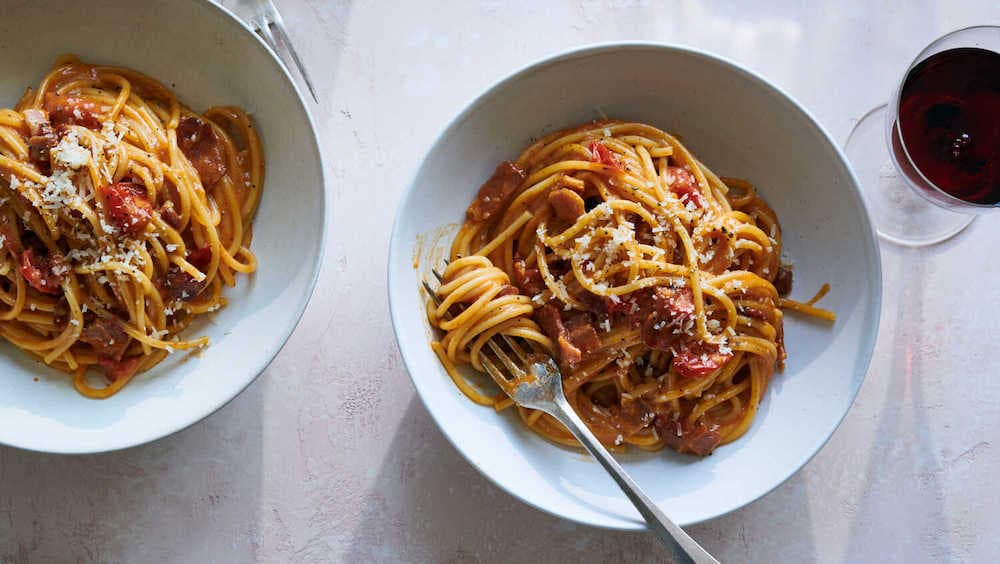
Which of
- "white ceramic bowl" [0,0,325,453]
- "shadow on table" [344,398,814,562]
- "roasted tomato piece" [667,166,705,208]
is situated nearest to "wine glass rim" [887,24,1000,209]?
"roasted tomato piece" [667,166,705,208]

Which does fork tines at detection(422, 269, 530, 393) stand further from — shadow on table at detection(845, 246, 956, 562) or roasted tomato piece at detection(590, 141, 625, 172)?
shadow on table at detection(845, 246, 956, 562)

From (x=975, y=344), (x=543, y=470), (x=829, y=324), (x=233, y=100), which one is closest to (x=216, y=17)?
(x=233, y=100)

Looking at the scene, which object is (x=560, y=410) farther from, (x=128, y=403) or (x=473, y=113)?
(x=128, y=403)

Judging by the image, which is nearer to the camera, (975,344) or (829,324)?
(829,324)

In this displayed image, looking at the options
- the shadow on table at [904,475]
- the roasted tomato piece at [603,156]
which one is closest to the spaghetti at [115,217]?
the roasted tomato piece at [603,156]

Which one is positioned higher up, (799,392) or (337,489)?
(799,392)

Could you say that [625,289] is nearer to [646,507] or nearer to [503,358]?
[503,358]

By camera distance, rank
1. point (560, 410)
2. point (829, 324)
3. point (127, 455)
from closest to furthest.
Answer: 1. point (560, 410)
2. point (829, 324)
3. point (127, 455)
